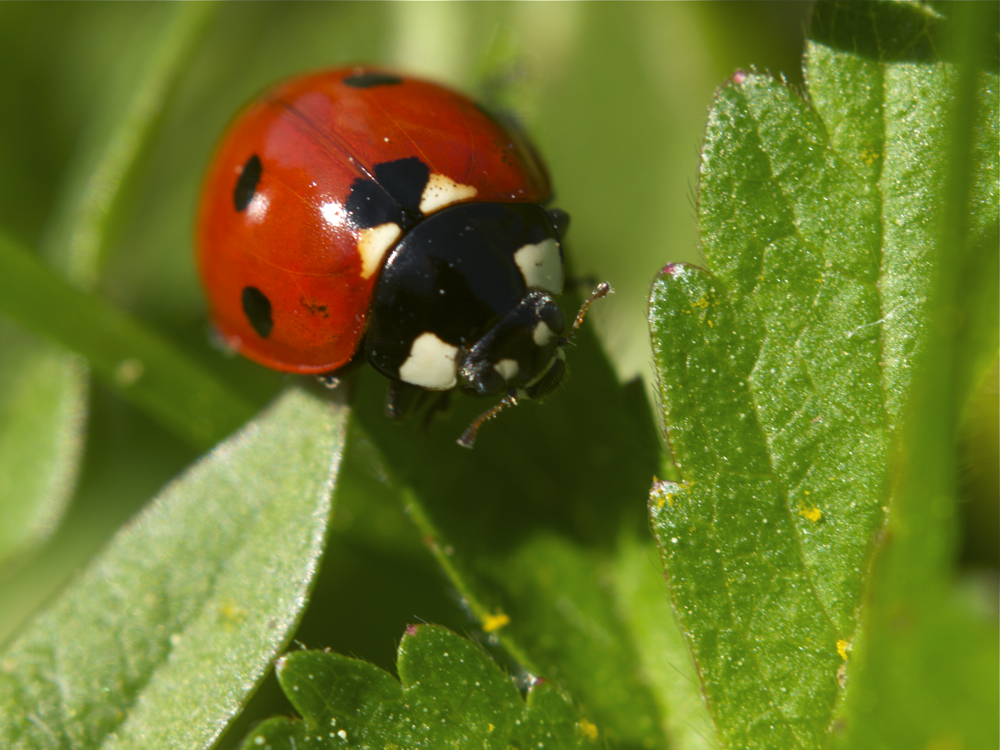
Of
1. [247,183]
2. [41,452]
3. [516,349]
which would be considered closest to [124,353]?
[41,452]

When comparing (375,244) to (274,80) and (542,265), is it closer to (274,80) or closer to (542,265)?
(542,265)

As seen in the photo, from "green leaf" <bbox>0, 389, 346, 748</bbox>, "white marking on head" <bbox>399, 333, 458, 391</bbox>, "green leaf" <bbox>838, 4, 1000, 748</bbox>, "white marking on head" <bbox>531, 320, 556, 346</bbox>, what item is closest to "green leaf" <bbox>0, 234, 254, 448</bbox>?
"green leaf" <bbox>0, 389, 346, 748</bbox>

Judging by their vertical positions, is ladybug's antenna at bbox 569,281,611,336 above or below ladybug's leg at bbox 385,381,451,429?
above

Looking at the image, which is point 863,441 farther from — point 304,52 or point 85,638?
point 304,52

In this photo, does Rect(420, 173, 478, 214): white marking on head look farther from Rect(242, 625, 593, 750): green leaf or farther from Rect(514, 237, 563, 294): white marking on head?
Rect(242, 625, 593, 750): green leaf

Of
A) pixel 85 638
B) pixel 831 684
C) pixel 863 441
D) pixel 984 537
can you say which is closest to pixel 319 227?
pixel 85 638
